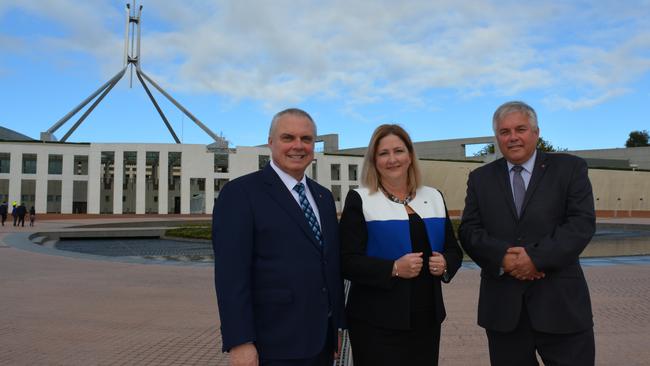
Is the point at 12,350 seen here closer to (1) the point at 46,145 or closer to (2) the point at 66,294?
(2) the point at 66,294

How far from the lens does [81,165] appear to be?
2116 inches

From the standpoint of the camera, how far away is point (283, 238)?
231 centimetres

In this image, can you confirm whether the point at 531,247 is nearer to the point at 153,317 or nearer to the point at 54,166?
the point at 153,317

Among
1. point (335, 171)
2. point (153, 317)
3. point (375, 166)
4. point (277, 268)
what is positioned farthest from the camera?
point (335, 171)

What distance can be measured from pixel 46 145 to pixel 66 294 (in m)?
40.3

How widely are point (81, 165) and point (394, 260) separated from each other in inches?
2304

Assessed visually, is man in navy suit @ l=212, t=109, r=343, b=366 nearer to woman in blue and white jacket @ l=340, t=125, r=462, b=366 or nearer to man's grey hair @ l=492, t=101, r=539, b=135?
woman in blue and white jacket @ l=340, t=125, r=462, b=366

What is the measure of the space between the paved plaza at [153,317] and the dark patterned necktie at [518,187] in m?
2.15

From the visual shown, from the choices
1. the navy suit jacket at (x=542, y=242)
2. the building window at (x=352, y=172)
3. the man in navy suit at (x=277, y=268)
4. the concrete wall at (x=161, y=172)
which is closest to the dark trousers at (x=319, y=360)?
the man in navy suit at (x=277, y=268)

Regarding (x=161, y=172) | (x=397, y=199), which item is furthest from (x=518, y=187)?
(x=161, y=172)

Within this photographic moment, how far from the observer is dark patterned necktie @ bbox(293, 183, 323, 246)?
95.6 inches

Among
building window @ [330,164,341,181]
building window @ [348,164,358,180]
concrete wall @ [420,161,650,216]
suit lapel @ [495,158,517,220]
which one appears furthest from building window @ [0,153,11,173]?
suit lapel @ [495,158,517,220]

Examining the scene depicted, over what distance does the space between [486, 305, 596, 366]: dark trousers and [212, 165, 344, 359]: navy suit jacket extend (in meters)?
0.99

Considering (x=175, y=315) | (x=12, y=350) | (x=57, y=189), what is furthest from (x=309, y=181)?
(x=57, y=189)
